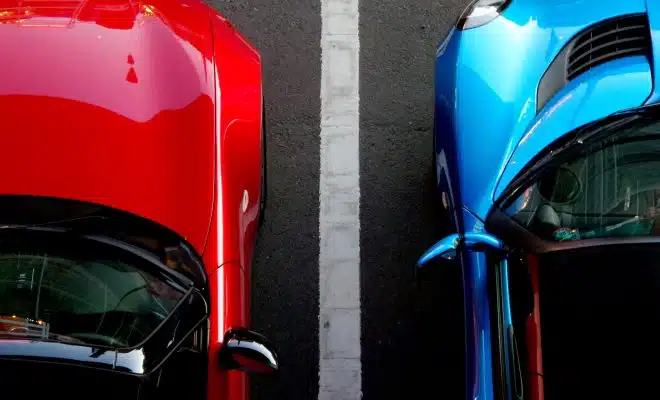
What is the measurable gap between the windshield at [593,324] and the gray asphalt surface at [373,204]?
1010 mm

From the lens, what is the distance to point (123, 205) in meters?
3.06

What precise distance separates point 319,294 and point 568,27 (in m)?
1.76

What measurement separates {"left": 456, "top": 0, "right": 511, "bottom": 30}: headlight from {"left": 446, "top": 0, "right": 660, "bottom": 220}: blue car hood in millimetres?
31

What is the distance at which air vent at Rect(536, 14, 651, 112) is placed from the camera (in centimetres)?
325

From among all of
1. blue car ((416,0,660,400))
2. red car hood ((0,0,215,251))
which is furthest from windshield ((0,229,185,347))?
blue car ((416,0,660,400))

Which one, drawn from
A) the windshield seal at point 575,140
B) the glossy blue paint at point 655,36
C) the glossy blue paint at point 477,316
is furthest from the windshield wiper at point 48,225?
the glossy blue paint at point 655,36

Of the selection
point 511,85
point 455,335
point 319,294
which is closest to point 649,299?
point 511,85

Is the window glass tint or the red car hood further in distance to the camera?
the red car hood

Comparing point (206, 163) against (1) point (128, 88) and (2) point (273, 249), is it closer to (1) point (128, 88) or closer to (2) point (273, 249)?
(1) point (128, 88)

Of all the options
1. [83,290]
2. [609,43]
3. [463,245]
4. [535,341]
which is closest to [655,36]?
[609,43]

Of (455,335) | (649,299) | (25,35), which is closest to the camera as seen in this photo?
(649,299)

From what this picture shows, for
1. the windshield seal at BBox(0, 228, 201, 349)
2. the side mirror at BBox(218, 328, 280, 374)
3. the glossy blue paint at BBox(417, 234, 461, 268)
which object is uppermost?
the glossy blue paint at BBox(417, 234, 461, 268)

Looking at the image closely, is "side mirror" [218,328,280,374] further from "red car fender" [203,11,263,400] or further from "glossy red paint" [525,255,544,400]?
"glossy red paint" [525,255,544,400]

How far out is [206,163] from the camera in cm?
321
